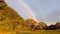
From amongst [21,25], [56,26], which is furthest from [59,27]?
[21,25]

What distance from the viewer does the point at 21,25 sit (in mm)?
198000

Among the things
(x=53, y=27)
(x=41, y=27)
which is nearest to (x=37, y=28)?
(x=41, y=27)

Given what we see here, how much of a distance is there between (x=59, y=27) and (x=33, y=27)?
106 ft

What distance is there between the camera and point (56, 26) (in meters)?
182

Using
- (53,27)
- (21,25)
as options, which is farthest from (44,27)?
(21,25)

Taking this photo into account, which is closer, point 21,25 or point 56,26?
point 56,26

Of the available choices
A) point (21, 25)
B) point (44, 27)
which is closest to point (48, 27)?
point (44, 27)

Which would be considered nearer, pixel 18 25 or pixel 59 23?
pixel 59 23

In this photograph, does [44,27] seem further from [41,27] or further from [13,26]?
[13,26]

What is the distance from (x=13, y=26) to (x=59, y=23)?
55613 mm

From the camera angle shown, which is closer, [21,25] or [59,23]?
[59,23]

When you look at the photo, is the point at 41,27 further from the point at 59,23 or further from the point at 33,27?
the point at 59,23

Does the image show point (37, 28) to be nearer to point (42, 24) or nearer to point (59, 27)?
point (42, 24)

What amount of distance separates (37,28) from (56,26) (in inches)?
960
